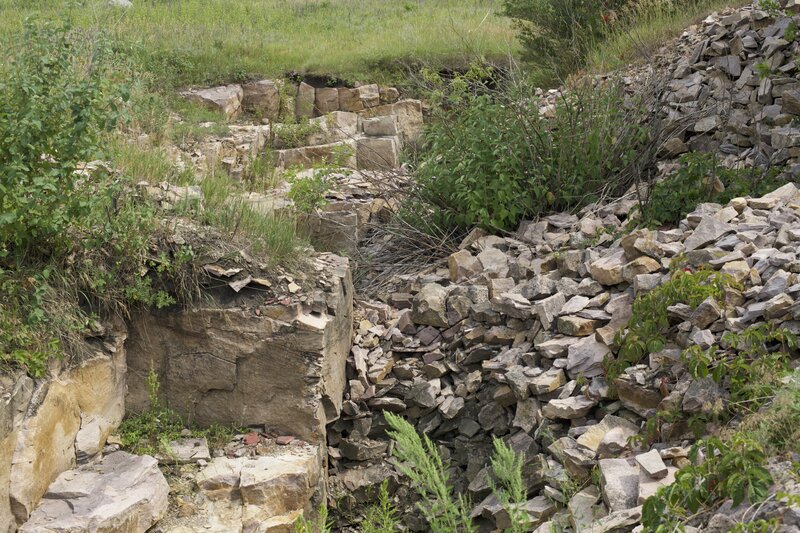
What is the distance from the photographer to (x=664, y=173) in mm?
7059

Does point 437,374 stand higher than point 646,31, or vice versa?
point 646,31

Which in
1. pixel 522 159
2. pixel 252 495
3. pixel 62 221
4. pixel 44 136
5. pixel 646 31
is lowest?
pixel 252 495

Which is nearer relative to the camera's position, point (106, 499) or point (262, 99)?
point (106, 499)

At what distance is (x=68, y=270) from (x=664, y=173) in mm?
4581

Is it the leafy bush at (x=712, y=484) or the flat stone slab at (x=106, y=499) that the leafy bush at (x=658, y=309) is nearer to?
the leafy bush at (x=712, y=484)

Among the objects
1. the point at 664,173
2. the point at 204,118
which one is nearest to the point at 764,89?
the point at 664,173

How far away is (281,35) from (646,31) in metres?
7.14

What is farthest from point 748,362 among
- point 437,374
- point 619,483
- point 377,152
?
point 377,152

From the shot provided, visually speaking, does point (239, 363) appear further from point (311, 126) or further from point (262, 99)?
point (262, 99)

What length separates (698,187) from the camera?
21.3 ft

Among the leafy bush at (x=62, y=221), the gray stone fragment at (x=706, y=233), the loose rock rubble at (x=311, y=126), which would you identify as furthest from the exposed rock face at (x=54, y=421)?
the gray stone fragment at (x=706, y=233)

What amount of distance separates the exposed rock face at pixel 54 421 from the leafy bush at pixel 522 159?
295 centimetres

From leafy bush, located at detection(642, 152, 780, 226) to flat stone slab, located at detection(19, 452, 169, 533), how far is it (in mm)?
3809

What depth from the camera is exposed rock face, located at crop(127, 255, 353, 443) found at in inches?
215
